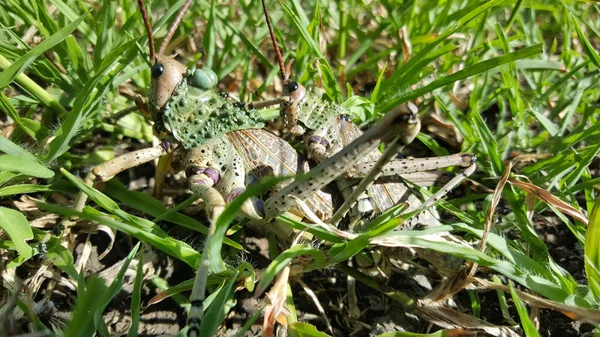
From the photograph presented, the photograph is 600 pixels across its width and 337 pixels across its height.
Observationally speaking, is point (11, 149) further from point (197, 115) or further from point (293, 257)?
point (293, 257)

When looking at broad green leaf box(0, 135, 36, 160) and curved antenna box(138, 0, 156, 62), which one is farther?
Result: curved antenna box(138, 0, 156, 62)

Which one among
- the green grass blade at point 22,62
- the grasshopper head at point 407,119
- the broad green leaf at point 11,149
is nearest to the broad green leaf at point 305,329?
the grasshopper head at point 407,119

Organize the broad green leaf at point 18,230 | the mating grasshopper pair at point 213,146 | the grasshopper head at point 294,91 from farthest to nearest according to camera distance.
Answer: the grasshopper head at point 294,91 < the mating grasshopper pair at point 213,146 < the broad green leaf at point 18,230

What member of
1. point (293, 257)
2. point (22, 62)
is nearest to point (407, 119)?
point (293, 257)

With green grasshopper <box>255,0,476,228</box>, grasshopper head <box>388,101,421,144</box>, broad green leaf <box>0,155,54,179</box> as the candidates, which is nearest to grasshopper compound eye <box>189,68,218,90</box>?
green grasshopper <box>255,0,476,228</box>

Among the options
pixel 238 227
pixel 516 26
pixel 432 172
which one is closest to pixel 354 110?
pixel 432 172

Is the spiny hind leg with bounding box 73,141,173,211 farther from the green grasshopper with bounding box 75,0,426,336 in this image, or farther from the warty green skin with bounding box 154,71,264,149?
the warty green skin with bounding box 154,71,264,149

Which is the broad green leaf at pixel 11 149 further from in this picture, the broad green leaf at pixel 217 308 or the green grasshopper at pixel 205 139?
the broad green leaf at pixel 217 308
